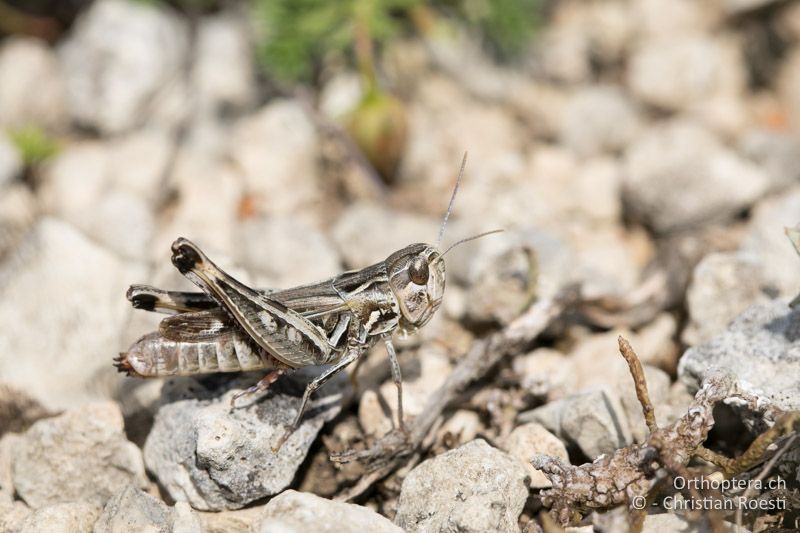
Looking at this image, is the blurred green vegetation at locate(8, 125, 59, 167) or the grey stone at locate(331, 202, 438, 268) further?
the blurred green vegetation at locate(8, 125, 59, 167)

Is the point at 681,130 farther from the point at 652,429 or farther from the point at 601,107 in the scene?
the point at 652,429

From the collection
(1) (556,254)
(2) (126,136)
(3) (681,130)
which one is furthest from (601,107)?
(2) (126,136)

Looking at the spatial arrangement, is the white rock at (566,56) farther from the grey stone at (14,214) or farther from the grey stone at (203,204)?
the grey stone at (14,214)

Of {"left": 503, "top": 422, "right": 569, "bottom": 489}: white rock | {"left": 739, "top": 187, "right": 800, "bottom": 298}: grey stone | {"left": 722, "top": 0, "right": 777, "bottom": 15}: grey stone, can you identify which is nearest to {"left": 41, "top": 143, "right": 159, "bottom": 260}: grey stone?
{"left": 503, "top": 422, "right": 569, "bottom": 489}: white rock

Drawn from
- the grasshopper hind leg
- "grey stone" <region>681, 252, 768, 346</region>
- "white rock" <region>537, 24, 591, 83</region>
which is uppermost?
"white rock" <region>537, 24, 591, 83</region>

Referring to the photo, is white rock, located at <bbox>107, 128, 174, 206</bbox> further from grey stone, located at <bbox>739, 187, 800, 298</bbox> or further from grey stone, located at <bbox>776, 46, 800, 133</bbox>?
grey stone, located at <bbox>776, 46, 800, 133</bbox>

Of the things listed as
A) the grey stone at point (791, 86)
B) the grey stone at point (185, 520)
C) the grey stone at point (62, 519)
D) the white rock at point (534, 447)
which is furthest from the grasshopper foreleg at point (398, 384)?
the grey stone at point (791, 86)

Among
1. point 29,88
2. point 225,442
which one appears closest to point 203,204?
point 29,88
